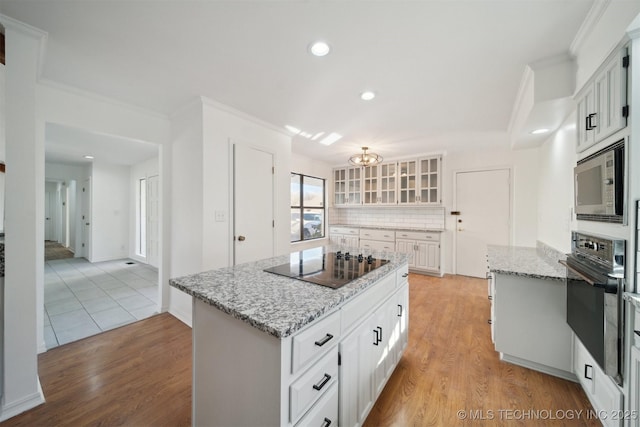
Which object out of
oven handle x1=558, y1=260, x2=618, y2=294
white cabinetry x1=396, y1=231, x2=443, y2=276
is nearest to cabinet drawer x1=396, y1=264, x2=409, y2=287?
oven handle x1=558, y1=260, x2=618, y2=294

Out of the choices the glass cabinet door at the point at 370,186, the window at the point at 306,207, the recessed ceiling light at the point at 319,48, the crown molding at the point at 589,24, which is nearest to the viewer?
the crown molding at the point at 589,24

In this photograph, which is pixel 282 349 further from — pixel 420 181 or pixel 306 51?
pixel 420 181

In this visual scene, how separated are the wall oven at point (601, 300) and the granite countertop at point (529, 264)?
0.22m

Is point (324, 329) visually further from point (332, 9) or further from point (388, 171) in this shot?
point (388, 171)

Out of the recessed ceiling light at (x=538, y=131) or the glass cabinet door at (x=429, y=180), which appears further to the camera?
the glass cabinet door at (x=429, y=180)

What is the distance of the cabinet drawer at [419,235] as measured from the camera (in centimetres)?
453

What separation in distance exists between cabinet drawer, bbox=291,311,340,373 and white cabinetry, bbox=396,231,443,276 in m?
3.77

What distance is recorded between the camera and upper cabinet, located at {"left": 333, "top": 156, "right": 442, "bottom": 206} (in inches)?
186

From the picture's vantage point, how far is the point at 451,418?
4.91 feet

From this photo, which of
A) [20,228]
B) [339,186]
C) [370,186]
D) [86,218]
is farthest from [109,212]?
[370,186]

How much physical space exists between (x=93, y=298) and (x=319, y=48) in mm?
4212

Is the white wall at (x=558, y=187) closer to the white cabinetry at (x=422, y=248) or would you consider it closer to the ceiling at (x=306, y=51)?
the ceiling at (x=306, y=51)

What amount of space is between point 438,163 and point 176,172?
4337 millimetres

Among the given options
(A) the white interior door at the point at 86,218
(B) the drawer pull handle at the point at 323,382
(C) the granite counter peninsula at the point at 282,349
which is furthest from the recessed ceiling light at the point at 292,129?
(A) the white interior door at the point at 86,218
